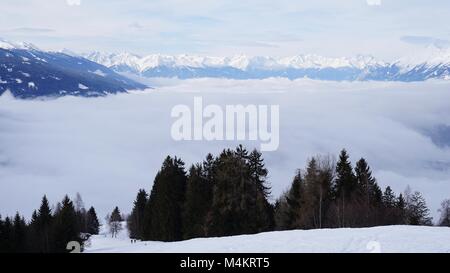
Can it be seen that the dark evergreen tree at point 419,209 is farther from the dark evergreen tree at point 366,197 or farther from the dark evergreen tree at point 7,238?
the dark evergreen tree at point 7,238

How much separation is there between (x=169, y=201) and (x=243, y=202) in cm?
900

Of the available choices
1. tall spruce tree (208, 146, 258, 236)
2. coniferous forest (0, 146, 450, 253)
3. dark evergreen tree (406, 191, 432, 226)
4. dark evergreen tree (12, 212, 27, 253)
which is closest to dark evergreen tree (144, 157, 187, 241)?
coniferous forest (0, 146, 450, 253)

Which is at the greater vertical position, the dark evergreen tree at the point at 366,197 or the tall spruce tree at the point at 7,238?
the dark evergreen tree at the point at 366,197

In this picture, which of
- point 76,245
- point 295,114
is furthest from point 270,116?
point 295,114

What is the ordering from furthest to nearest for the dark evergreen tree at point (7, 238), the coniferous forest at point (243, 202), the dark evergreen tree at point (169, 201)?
the dark evergreen tree at point (169, 201) < the coniferous forest at point (243, 202) < the dark evergreen tree at point (7, 238)

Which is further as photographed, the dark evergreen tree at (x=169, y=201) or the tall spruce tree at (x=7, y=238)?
the dark evergreen tree at (x=169, y=201)

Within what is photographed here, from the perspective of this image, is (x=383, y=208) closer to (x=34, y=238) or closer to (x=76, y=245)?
(x=34, y=238)

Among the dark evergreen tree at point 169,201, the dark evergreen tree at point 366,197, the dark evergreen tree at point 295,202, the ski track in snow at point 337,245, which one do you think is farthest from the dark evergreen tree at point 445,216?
the ski track in snow at point 337,245

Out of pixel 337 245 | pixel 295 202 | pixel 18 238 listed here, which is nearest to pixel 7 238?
pixel 18 238

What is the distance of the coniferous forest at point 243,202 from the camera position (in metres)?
33.2

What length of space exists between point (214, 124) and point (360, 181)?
28.7 m

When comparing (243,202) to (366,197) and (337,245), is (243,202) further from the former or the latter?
(337,245)

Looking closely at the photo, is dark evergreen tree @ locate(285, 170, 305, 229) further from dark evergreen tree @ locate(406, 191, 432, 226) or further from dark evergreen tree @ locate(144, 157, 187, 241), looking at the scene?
dark evergreen tree @ locate(406, 191, 432, 226)

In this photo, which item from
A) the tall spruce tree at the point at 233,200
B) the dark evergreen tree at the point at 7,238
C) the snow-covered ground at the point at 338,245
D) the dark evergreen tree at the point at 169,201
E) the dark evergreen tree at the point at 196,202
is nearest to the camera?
the snow-covered ground at the point at 338,245
